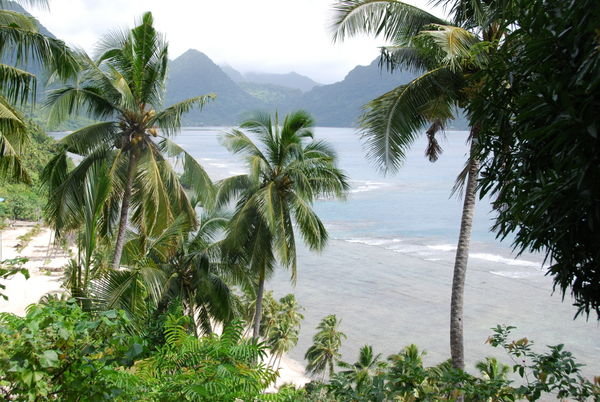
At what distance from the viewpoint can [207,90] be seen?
527 ft

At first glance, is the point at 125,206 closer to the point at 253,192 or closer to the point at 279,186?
the point at 253,192

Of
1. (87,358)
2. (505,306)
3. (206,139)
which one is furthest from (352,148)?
(87,358)

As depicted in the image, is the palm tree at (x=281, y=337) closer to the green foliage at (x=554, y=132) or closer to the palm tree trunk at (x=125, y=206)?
the palm tree trunk at (x=125, y=206)

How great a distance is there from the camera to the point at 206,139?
189250 millimetres

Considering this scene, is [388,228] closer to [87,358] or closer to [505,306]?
[505,306]

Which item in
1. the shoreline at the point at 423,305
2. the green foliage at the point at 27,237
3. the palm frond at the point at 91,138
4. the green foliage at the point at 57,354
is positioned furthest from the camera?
the green foliage at the point at 27,237

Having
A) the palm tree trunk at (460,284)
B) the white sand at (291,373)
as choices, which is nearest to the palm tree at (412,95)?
the palm tree trunk at (460,284)

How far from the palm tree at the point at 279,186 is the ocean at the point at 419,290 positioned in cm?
160

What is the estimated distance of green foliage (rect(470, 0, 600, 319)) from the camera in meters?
2.82

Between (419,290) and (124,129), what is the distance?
91.1ft

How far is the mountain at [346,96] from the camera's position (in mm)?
140625

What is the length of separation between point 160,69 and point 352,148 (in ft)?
495

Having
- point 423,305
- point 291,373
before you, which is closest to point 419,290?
point 423,305

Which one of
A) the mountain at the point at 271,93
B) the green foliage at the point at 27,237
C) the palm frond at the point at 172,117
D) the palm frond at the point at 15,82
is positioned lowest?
the green foliage at the point at 27,237
